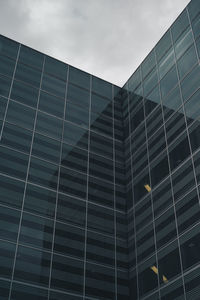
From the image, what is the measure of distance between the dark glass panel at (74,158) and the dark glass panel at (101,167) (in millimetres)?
813

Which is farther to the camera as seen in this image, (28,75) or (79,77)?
(79,77)

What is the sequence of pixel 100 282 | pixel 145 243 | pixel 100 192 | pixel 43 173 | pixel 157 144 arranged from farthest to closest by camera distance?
pixel 100 192, pixel 157 144, pixel 43 173, pixel 145 243, pixel 100 282

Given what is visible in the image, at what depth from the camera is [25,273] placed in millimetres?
36938

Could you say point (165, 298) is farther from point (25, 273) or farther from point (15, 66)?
point (15, 66)

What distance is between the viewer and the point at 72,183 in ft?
150

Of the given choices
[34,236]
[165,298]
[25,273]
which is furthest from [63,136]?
[165,298]

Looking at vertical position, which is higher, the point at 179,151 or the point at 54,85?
the point at 54,85

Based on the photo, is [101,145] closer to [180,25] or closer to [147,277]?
[180,25]

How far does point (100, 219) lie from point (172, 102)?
13.3 meters

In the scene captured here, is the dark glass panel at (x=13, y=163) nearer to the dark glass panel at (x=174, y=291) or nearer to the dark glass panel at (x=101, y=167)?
the dark glass panel at (x=101, y=167)

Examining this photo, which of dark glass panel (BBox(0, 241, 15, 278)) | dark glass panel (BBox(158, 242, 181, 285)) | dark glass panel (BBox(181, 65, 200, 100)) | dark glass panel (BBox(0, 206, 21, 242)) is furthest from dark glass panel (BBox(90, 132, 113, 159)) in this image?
dark glass panel (BBox(0, 241, 15, 278))

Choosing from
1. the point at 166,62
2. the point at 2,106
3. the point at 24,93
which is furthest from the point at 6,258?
the point at 166,62

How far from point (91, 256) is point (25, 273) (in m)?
6.57

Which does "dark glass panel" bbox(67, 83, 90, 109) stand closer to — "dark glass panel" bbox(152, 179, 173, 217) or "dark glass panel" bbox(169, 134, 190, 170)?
"dark glass panel" bbox(169, 134, 190, 170)
